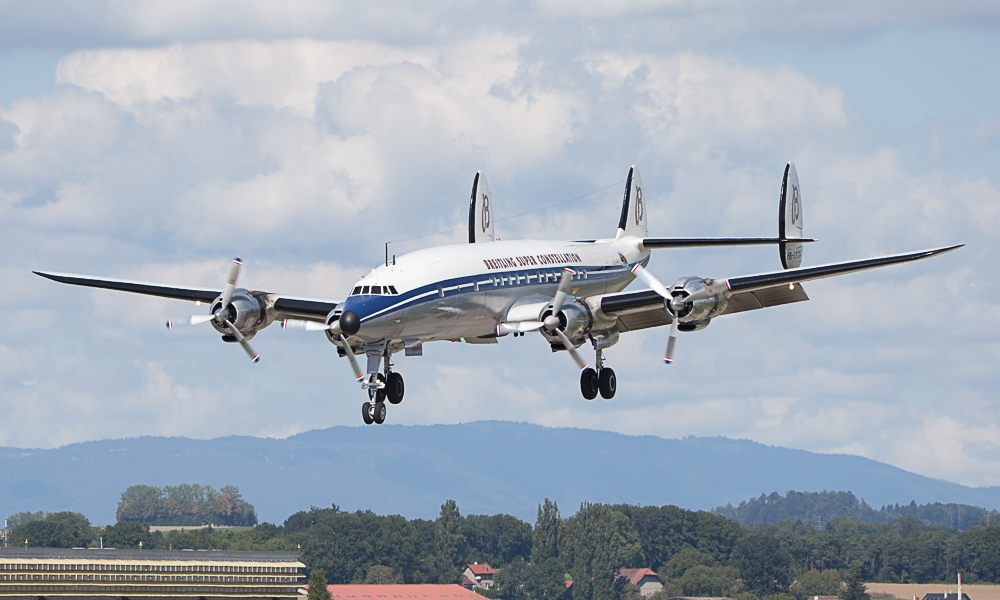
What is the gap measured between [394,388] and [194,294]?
363 inches

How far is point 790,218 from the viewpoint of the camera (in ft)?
187

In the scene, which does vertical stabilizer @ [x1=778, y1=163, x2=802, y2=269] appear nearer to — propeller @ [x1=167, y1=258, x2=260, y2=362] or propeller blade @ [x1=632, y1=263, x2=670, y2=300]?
propeller blade @ [x1=632, y1=263, x2=670, y2=300]

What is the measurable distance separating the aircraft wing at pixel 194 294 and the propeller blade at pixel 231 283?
52.0 inches

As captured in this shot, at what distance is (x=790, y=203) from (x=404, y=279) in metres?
18.6

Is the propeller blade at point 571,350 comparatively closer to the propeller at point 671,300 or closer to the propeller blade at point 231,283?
the propeller at point 671,300

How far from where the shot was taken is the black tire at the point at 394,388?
48812 millimetres

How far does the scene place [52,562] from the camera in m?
115

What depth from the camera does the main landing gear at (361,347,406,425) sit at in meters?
46.9

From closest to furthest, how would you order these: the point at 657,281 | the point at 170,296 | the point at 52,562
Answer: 1. the point at 657,281
2. the point at 170,296
3. the point at 52,562

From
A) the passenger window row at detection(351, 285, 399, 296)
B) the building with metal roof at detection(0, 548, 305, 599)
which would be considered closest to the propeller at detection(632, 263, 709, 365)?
the passenger window row at detection(351, 285, 399, 296)

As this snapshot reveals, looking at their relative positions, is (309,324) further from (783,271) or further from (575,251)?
(783,271)

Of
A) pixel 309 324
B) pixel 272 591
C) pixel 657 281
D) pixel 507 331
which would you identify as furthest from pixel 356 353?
pixel 272 591

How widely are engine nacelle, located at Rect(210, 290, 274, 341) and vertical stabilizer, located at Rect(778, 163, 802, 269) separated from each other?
19865 millimetres

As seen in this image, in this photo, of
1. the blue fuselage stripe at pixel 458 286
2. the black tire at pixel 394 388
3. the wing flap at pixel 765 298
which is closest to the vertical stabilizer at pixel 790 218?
the wing flap at pixel 765 298
